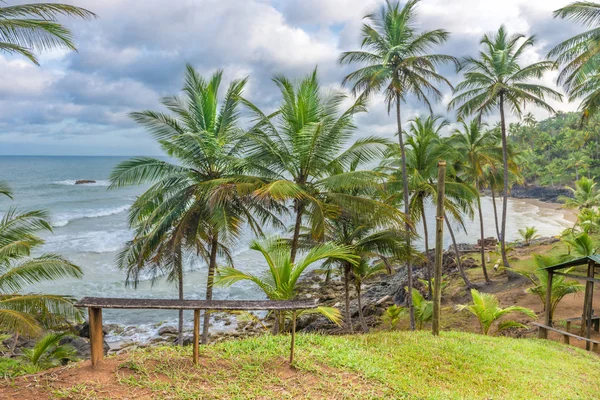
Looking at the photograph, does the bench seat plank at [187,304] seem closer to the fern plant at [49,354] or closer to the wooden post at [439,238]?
the wooden post at [439,238]

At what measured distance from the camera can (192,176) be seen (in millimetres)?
10953

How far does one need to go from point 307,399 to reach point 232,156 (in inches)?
275

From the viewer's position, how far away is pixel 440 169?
751 centimetres

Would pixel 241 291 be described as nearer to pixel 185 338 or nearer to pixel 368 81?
pixel 185 338

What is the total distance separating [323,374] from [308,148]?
5.77 m

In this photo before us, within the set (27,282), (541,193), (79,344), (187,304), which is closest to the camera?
(187,304)

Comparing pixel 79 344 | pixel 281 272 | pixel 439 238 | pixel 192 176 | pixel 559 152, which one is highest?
pixel 559 152

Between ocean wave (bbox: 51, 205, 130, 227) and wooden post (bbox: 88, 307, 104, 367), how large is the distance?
118 feet

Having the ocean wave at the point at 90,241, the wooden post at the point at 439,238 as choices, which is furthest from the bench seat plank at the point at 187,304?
the ocean wave at the point at 90,241

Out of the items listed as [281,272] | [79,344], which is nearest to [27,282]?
[281,272]

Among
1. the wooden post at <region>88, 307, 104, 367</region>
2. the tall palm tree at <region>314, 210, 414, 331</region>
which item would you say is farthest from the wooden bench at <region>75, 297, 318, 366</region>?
the tall palm tree at <region>314, 210, 414, 331</region>

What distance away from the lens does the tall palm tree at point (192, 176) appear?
1020 cm

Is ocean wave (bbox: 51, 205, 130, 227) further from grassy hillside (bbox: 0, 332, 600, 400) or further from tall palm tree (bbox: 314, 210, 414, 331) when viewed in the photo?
grassy hillside (bbox: 0, 332, 600, 400)

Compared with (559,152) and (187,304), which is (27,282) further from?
(559,152)
